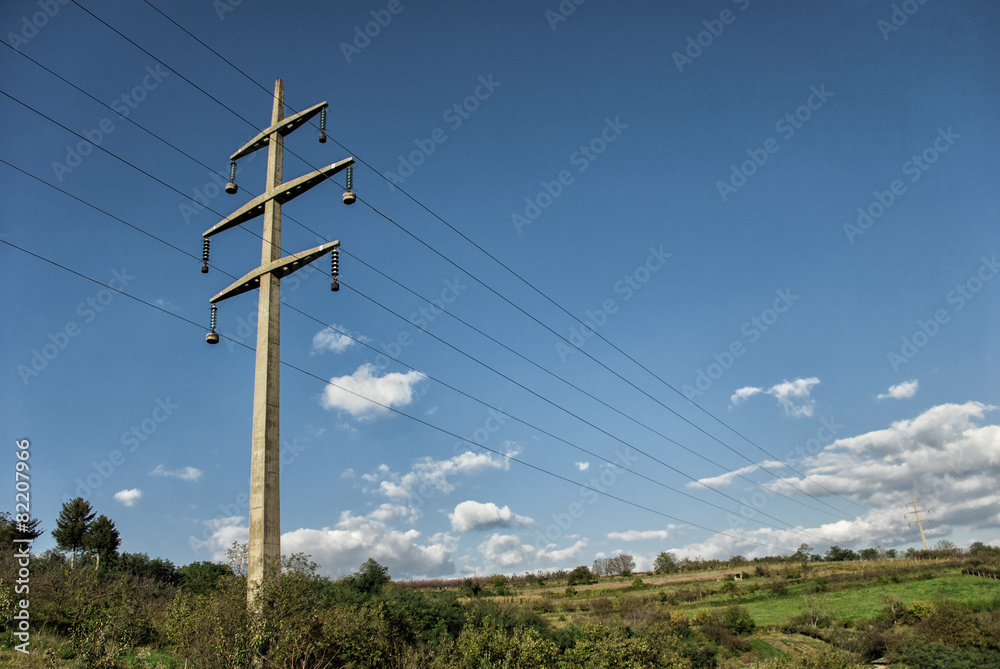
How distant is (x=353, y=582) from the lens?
62156 millimetres

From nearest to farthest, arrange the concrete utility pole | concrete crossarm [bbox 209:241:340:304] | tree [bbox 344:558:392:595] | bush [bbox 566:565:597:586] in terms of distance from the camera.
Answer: the concrete utility pole < concrete crossarm [bbox 209:241:340:304] < tree [bbox 344:558:392:595] < bush [bbox 566:565:597:586]

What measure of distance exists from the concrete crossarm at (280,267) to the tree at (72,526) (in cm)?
7494

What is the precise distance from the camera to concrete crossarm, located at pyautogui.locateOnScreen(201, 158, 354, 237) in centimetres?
1728

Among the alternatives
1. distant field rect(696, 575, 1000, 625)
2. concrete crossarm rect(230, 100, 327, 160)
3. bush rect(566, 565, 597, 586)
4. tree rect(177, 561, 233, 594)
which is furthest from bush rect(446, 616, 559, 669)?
bush rect(566, 565, 597, 586)

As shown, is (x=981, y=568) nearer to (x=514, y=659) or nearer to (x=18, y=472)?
(x=514, y=659)

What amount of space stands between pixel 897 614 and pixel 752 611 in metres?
17.1

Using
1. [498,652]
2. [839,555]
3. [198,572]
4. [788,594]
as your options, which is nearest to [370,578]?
[198,572]

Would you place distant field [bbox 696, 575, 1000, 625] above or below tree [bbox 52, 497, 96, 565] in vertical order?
below

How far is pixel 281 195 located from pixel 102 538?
76343 millimetres

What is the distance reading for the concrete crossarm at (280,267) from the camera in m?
16.5

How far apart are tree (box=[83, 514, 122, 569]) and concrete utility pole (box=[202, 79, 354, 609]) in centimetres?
7105

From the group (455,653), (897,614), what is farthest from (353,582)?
(897,614)

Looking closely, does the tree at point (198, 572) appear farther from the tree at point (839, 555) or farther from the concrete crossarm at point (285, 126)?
the tree at point (839, 555)

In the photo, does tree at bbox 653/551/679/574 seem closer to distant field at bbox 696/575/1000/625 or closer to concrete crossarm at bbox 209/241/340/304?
distant field at bbox 696/575/1000/625
